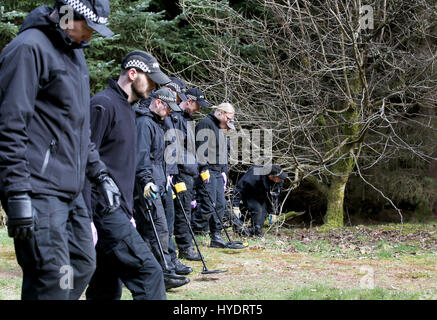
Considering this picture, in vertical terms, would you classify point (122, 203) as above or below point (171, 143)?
below

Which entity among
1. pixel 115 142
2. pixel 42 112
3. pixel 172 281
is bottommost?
pixel 172 281

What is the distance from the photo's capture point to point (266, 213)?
12.2 meters

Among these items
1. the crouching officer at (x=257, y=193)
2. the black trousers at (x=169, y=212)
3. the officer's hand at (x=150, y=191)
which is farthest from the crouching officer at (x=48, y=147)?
the crouching officer at (x=257, y=193)

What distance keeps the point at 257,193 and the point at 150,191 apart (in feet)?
21.3

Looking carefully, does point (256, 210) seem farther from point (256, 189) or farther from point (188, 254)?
point (188, 254)

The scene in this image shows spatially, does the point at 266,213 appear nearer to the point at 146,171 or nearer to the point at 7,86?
the point at 146,171

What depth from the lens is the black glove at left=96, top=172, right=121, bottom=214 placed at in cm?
369

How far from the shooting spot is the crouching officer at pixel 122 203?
3.93 metres

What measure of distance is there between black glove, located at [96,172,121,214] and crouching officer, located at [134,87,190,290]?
6.32 ft

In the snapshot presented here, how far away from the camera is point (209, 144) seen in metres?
9.39

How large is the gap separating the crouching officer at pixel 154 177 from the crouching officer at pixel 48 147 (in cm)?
225

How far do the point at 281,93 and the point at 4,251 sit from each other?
17.2 ft

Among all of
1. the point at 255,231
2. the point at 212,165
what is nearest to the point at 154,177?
the point at 212,165

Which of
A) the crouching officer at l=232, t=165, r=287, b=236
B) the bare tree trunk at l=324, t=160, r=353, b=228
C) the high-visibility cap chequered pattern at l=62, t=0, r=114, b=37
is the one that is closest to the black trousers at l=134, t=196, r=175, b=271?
the high-visibility cap chequered pattern at l=62, t=0, r=114, b=37
